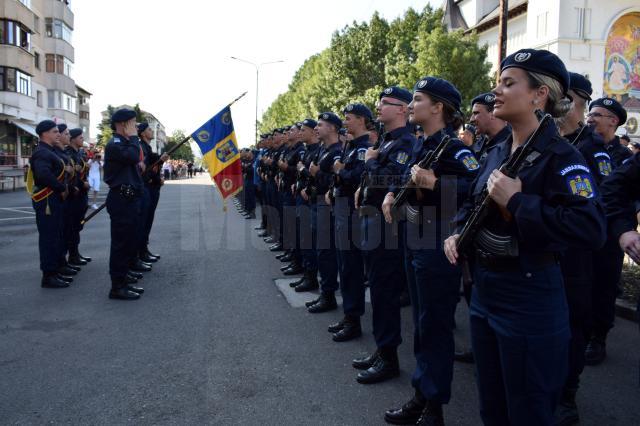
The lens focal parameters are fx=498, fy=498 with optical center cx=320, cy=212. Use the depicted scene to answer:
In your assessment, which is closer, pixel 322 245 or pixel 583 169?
pixel 583 169

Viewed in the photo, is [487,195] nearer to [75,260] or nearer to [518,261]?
[518,261]

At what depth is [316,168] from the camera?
5922 mm

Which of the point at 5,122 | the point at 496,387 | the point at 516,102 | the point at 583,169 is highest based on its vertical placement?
the point at 5,122

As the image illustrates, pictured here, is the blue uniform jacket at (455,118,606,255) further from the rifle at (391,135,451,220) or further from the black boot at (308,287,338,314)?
the black boot at (308,287,338,314)

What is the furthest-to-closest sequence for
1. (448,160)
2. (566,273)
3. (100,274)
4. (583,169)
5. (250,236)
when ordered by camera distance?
(250,236), (100,274), (566,273), (448,160), (583,169)

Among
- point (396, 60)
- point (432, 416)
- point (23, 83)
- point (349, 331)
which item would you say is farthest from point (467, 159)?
point (23, 83)

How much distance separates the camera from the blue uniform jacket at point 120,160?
6027 millimetres

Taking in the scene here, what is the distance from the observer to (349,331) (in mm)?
4734

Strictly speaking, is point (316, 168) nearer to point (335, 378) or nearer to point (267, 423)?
point (335, 378)

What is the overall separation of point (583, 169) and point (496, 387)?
1021 mm

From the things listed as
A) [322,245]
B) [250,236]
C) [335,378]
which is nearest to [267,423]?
[335,378]

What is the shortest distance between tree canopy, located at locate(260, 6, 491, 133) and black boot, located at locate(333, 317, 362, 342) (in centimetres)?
2049

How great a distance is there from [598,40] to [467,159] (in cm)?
4005

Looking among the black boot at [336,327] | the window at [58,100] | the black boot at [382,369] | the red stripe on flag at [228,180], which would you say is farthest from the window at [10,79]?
the black boot at [382,369]
